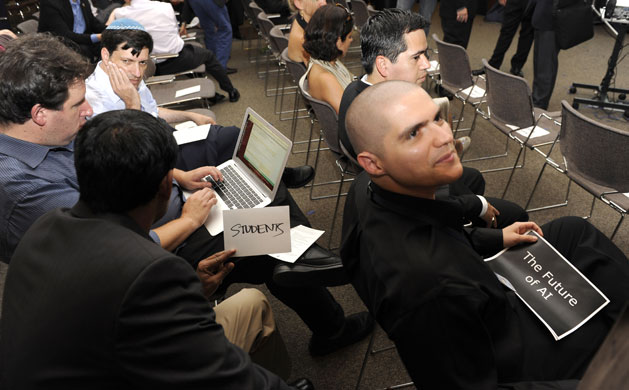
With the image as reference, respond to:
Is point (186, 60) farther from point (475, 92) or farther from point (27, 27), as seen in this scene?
point (475, 92)

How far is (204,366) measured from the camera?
903 millimetres

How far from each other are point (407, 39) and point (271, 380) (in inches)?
68.9

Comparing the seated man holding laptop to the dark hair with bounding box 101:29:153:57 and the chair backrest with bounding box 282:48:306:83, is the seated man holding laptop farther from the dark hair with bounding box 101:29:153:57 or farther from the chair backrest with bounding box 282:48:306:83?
the chair backrest with bounding box 282:48:306:83

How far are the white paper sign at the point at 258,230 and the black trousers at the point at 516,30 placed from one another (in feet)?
13.2

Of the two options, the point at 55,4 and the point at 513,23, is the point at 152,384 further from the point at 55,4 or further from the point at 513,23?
the point at 513,23

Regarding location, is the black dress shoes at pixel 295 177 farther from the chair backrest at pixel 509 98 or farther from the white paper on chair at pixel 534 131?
the white paper on chair at pixel 534 131

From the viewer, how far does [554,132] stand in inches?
113

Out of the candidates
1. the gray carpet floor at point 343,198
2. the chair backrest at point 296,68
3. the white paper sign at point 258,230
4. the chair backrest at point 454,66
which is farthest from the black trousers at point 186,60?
the white paper sign at point 258,230

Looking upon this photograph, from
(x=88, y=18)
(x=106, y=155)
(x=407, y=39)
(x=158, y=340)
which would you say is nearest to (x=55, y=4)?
(x=88, y=18)

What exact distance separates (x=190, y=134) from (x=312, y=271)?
110cm

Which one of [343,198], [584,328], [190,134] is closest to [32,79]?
[190,134]

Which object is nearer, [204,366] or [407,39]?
[204,366]

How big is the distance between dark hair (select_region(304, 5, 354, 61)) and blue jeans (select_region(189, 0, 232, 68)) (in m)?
2.56

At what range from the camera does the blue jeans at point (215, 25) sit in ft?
15.9
